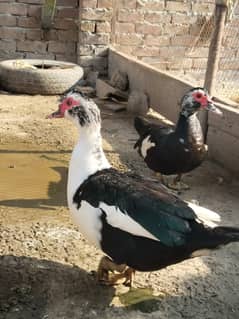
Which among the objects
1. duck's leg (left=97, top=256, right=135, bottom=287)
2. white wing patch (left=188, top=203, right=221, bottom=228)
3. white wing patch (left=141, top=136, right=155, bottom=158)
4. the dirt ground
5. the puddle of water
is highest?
white wing patch (left=188, top=203, right=221, bottom=228)

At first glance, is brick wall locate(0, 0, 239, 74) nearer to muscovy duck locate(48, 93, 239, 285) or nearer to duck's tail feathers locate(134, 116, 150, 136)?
duck's tail feathers locate(134, 116, 150, 136)

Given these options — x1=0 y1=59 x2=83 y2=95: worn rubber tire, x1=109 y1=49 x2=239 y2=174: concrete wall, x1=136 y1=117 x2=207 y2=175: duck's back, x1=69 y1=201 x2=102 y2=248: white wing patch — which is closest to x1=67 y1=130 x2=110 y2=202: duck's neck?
x1=69 y1=201 x2=102 y2=248: white wing patch

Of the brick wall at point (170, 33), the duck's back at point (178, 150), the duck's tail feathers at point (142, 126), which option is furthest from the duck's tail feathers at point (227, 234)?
the brick wall at point (170, 33)

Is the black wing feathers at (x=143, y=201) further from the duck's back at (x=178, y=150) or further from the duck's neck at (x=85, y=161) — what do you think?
the duck's back at (x=178, y=150)

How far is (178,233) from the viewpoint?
2.83m

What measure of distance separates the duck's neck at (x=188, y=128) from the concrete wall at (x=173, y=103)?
0.75m

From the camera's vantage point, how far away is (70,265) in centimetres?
352

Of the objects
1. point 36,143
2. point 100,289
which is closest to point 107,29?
point 36,143

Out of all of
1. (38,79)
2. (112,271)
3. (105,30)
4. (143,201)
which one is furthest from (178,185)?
(105,30)

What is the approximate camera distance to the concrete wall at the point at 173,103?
17.9 feet

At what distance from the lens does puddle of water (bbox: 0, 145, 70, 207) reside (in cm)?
454

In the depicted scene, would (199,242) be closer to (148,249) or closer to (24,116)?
(148,249)

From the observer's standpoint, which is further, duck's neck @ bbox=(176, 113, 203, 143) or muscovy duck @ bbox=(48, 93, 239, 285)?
duck's neck @ bbox=(176, 113, 203, 143)

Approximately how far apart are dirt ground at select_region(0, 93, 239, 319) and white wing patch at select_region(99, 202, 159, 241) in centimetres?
51
